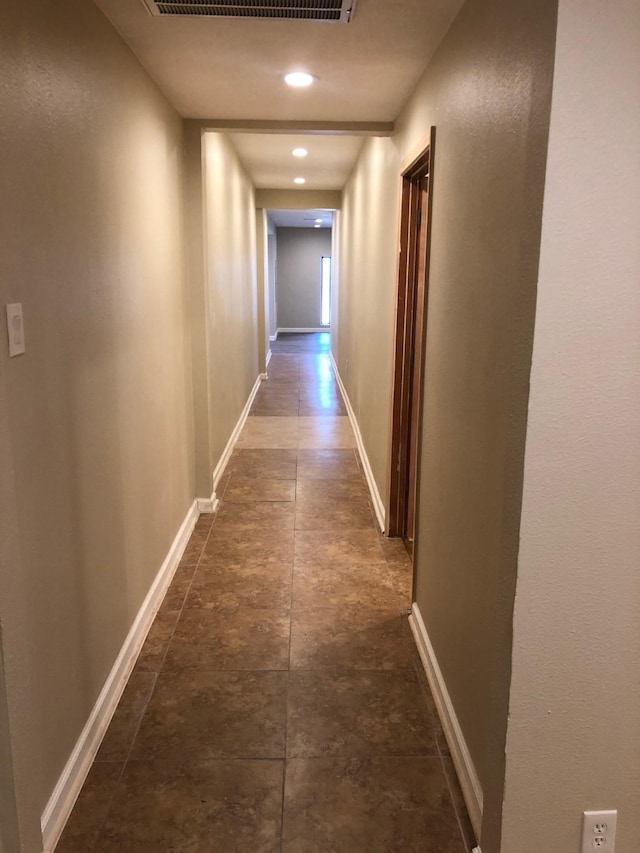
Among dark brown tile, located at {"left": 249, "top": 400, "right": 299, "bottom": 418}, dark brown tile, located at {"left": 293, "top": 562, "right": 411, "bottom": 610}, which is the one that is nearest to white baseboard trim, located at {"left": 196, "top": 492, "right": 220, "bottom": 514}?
dark brown tile, located at {"left": 293, "top": 562, "right": 411, "bottom": 610}

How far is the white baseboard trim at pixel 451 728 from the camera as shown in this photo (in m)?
1.75

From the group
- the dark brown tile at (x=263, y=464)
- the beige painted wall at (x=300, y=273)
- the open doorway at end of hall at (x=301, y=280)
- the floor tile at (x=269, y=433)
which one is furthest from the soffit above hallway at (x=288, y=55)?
the beige painted wall at (x=300, y=273)

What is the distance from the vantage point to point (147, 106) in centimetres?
274

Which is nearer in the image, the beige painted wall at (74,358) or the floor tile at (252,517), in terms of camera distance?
the beige painted wall at (74,358)

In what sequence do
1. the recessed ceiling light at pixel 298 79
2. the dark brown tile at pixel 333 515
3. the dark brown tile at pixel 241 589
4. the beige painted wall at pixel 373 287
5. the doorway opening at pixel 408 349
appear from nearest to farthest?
the recessed ceiling light at pixel 298 79, the dark brown tile at pixel 241 589, the doorway opening at pixel 408 349, the beige painted wall at pixel 373 287, the dark brown tile at pixel 333 515

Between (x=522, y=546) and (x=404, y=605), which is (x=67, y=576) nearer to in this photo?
(x=522, y=546)

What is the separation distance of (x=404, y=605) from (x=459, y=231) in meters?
1.69

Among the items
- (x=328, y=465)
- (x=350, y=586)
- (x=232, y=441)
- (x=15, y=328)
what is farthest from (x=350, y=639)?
(x=232, y=441)

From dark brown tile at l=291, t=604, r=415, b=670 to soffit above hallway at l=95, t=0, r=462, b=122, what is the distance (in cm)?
221

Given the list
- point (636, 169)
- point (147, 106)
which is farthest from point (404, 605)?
point (147, 106)

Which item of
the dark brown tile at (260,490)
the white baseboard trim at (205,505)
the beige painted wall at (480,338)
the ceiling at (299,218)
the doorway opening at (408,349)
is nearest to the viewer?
the beige painted wall at (480,338)

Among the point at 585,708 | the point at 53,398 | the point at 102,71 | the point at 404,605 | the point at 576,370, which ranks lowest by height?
the point at 404,605

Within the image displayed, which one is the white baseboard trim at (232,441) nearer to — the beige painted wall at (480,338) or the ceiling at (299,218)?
the beige painted wall at (480,338)

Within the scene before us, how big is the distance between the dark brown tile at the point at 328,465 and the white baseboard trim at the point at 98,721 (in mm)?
1793
